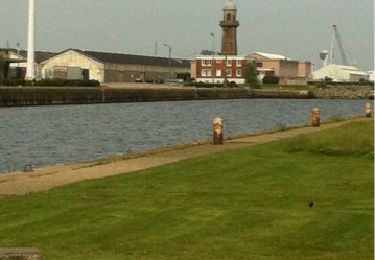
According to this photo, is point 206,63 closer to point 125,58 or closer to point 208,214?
point 125,58

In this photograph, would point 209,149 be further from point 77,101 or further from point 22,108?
point 77,101

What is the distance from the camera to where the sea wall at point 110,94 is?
95.2m

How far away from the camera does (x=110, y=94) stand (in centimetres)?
11800

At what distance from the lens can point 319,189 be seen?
1625 centimetres

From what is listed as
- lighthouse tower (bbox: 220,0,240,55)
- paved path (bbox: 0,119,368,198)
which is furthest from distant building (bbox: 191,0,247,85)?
paved path (bbox: 0,119,368,198)

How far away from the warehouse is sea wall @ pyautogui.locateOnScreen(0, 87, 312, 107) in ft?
54.0

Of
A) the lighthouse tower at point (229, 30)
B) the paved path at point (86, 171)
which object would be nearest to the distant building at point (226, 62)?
Answer: the lighthouse tower at point (229, 30)

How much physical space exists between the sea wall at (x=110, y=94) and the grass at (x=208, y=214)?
7536 centimetres

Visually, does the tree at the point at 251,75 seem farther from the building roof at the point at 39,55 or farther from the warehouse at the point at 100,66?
the building roof at the point at 39,55

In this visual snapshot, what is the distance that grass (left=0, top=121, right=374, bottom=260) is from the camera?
1106 centimetres

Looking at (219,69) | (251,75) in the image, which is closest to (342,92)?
(251,75)

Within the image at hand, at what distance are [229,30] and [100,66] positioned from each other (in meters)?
28.1

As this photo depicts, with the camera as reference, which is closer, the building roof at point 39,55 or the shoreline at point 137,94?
the shoreline at point 137,94

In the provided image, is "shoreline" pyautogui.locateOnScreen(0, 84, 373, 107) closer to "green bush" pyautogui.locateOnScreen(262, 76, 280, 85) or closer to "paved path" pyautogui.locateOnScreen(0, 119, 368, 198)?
"green bush" pyautogui.locateOnScreen(262, 76, 280, 85)
